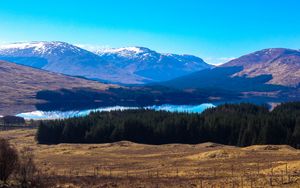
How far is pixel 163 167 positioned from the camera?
70.4 meters

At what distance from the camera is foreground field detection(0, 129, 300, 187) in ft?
164

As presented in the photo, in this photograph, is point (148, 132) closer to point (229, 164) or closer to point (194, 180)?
point (229, 164)

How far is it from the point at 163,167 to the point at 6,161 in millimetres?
30878

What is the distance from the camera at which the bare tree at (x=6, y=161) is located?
145 feet

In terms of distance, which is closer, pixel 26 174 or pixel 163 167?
pixel 26 174

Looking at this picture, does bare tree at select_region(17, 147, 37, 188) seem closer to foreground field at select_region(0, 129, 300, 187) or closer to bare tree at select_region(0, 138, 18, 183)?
bare tree at select_region(0, 138, 18, 183)

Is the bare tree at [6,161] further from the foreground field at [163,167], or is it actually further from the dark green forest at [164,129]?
the dark green forest at [164,129]

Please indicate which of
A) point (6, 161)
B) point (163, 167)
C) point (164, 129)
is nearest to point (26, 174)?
point (6, 161)

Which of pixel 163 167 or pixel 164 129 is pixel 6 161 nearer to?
pixel 163 167

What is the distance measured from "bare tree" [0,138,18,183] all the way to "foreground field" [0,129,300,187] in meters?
4.69

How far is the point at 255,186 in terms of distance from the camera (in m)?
45.5

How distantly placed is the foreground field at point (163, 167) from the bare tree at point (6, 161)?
4.69 metres

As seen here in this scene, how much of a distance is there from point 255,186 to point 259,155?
35.6 m

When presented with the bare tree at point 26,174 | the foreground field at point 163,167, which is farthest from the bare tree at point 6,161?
the foreground field at point 163,167
